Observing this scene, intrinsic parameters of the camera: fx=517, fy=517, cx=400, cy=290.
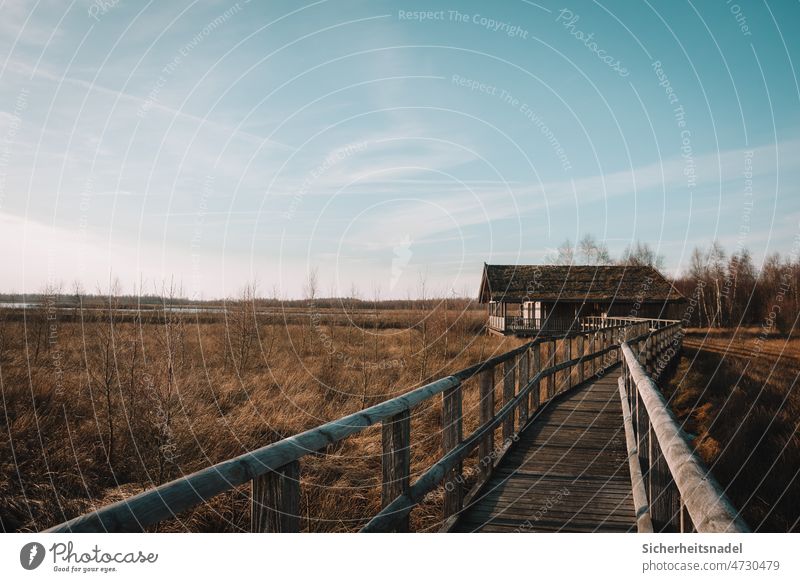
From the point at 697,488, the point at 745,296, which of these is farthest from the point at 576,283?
the point at 697,488

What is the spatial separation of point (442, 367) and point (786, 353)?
61.9ft

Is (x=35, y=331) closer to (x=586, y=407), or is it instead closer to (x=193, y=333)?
(x=193, y=333)

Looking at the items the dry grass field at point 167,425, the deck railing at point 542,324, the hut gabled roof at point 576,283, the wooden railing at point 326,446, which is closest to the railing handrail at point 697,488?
the wooden railing at point 326,446

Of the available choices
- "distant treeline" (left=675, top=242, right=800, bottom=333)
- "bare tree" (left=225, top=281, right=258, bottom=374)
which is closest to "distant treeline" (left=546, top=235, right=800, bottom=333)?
"distant treeline" (left=675, top=242, right=800, bottom=333)

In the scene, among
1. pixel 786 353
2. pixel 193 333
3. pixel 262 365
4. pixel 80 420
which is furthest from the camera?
pixel 786 353

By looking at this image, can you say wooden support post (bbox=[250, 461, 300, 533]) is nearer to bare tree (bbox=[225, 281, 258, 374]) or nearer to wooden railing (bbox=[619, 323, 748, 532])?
wooden railing (bbox=[619, 323, 748, 532])

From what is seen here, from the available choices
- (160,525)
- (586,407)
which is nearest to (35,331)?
(160,525)

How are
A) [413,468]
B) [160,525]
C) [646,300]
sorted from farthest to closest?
[646,300] → [413,468] → [160,525]

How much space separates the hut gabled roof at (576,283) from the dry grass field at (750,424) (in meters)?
8.52

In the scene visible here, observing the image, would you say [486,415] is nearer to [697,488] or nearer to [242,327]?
[697,488]

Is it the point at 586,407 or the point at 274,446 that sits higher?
the point at 274,446

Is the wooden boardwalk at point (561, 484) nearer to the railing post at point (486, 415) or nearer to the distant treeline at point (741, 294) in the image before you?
the railing post at point (486, 415)
